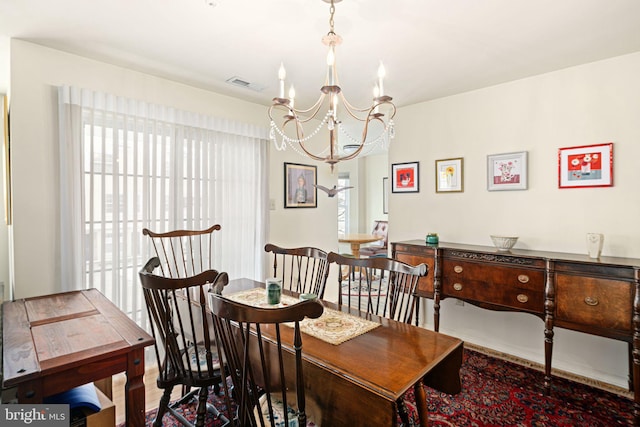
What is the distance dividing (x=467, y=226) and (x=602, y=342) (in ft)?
4.47

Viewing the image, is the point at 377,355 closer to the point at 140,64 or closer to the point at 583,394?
the point at 583,394

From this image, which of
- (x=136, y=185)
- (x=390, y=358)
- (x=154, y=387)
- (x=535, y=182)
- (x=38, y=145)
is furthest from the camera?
(x=535, y=182)

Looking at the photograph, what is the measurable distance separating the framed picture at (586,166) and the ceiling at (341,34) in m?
0.70

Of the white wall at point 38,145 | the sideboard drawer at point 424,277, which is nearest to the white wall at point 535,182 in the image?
the sideboard drawer at point 424,277

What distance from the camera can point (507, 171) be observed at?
3.04 metres

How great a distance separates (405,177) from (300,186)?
1274 mm

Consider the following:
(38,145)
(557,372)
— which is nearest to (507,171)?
(557,372)

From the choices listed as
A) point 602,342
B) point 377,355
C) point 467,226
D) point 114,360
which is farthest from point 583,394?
point 114,360

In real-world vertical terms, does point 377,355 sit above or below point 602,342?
above

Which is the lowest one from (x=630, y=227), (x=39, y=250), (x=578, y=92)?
(x=39, y=250)

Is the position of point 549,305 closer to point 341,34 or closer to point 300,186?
point 341,34

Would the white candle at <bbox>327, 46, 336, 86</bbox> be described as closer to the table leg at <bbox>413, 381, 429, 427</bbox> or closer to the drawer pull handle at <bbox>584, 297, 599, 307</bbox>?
the table leg at <bbox>413, 381, 429, 427</bbox>

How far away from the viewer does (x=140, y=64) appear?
2650 millimetres

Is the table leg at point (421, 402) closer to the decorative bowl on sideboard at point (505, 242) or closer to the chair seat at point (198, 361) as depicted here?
the chair seat at point (198, 361)
